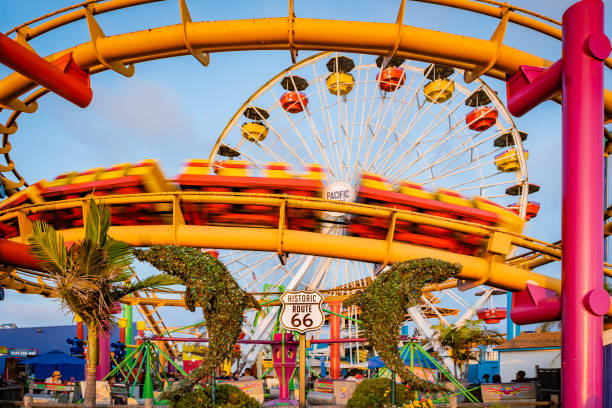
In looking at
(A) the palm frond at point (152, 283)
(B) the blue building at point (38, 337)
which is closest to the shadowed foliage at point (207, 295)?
(A) the palm frond at point (152, 283)

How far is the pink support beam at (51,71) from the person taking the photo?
7066mm

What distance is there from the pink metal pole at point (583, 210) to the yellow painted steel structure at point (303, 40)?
0.62m

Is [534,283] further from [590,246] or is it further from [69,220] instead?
[69,220]

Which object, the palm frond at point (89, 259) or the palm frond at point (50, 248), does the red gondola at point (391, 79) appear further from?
the palm frond at point (50, 248)

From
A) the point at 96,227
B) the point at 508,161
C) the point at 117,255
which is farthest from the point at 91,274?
the point at 508,161

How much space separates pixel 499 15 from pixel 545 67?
1232mm

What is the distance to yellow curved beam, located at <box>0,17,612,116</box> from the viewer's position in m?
7.25

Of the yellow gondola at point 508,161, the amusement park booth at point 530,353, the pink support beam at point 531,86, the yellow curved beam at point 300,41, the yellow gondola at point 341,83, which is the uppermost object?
the yellow gondola at point 341,83

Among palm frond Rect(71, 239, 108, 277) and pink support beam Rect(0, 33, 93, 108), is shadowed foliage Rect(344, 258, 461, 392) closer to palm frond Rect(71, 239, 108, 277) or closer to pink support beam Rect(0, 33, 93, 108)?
palm frond Rect(71, 239, 108, 277)

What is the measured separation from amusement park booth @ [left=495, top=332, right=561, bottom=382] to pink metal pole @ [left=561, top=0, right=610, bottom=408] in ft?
35.3

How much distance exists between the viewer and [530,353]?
749 inches

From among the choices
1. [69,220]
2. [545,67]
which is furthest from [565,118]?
[69,220]

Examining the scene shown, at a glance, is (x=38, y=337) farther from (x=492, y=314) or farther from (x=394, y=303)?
(x=394, y=303)

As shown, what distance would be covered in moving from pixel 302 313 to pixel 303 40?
3.71 metres
